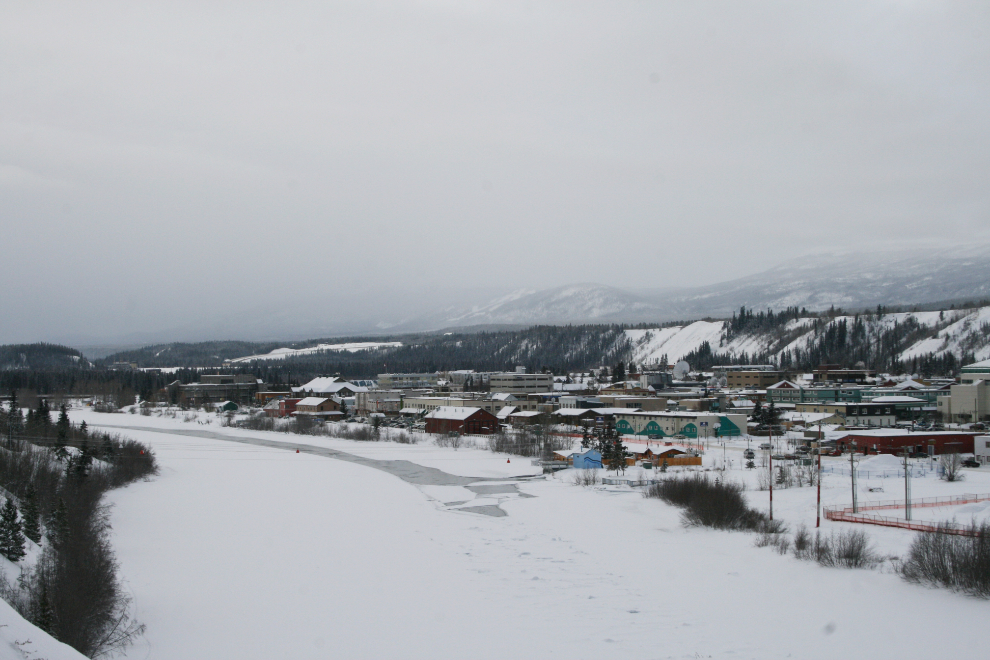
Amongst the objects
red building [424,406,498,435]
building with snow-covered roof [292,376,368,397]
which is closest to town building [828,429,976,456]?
red building [424,406,498,435]

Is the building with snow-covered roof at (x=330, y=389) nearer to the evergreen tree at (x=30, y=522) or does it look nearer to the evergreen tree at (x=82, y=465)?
the evergreen tree at (x=82, y=465)

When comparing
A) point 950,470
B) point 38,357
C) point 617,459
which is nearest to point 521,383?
point 617,459

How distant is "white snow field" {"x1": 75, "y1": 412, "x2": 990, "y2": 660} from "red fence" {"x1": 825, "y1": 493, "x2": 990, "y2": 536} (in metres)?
0.64

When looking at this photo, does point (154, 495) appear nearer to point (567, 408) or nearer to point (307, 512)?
point (307, 512)

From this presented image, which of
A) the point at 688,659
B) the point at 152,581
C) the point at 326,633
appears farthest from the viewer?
the point at 152,581

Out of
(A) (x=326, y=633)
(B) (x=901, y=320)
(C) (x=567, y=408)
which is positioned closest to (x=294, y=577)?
(A) (x=326, y=633)

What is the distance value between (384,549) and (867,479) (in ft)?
65.9

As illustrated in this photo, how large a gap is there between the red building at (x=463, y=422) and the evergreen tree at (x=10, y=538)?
4182 cm

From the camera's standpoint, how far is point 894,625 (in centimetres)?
1230

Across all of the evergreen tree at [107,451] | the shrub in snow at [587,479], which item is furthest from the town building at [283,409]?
the shrub in snow at [587,479]

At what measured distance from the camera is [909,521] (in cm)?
1947

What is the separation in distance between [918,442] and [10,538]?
37.6m

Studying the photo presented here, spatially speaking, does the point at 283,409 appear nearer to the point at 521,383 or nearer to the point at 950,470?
the point at 521,383

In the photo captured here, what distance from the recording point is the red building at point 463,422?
54500 millimetres
